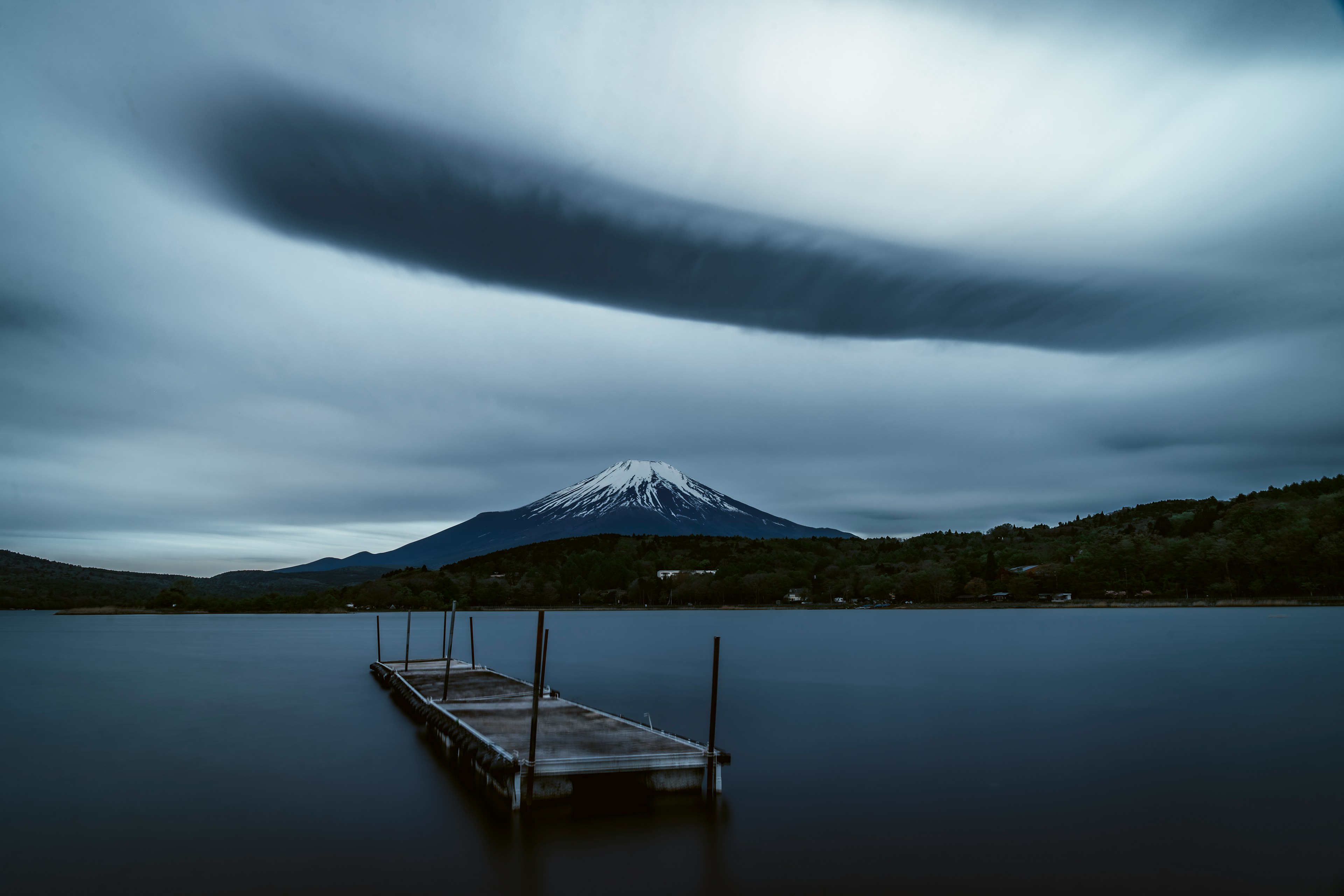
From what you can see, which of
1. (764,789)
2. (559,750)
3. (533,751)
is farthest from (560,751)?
(764,789)

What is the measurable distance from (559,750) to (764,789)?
14.6 ft

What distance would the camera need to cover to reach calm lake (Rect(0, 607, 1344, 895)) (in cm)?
1193

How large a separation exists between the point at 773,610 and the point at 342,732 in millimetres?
150629

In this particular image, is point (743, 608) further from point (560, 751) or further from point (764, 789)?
point (560, 751)

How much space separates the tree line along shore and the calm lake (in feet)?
260

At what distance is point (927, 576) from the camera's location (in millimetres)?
151500

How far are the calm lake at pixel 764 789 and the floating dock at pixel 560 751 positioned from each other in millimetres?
554

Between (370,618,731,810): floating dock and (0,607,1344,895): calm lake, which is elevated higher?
(370,618,731,810): floating dock

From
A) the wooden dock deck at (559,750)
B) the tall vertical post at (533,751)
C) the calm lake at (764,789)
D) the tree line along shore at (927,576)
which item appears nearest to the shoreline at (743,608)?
the tree line along shore at (927,576)

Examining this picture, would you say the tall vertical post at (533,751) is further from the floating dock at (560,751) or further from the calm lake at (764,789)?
the calm lake at (764,789)

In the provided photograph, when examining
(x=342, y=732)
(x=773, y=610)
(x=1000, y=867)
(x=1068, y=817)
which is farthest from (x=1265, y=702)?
(x=773, y=610)

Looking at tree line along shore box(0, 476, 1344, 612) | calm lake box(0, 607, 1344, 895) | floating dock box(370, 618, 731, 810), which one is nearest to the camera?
calm lake box(0, 607, 1344, 895)

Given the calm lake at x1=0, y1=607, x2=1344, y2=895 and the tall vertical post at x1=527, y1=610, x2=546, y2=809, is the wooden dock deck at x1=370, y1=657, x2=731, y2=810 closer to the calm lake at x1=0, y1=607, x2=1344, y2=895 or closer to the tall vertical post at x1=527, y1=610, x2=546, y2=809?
the tall vertical post at x1=527, y1=610, x2=546, y2=809

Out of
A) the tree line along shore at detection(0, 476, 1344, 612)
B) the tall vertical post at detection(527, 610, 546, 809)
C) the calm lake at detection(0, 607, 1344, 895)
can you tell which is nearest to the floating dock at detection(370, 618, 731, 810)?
the tall vertical post at detection(527, 610, 546, 809)
